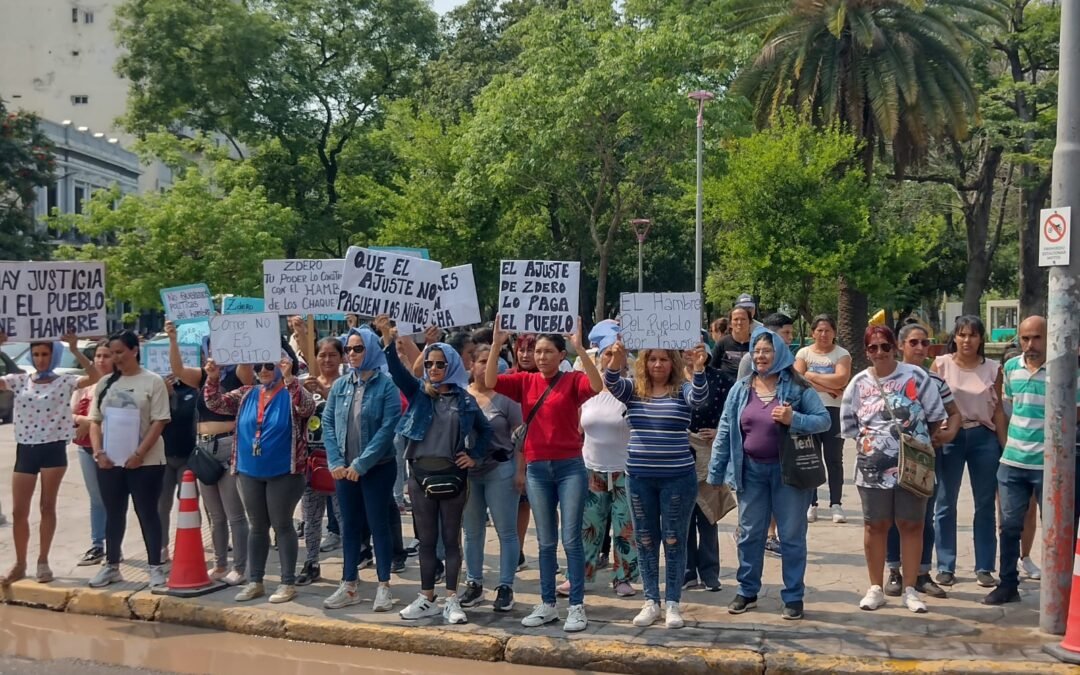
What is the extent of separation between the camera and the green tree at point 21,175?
3588cm

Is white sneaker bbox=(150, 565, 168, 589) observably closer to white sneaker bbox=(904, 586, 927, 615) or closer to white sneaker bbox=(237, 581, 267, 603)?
white sneaker bbox=(237, 581, 267, 603)

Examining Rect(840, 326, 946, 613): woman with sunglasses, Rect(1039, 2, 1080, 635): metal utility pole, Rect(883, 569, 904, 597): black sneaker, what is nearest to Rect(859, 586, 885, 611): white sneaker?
Rect(840, 326, 946, 613): woman with sunglasses

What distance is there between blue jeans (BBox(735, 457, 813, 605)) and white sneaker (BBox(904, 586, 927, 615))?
0.72 m

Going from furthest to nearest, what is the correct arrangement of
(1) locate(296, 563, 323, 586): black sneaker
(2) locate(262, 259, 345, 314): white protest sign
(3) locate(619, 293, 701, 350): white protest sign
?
(2) locate(262, 259, 345, 314): white protest sign < (1) locate(296, 563, 323, 586): black sneaker < (3) locate(619, 293, 701, 350): white protest sign

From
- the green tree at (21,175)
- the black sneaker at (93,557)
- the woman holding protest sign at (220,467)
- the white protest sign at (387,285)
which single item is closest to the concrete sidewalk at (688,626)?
the black sneaker at (93,557)

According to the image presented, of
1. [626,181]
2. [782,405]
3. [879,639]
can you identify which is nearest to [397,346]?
[782,405]

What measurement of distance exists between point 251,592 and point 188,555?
62 cm

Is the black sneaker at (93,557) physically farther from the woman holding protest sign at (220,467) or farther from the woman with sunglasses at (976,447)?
the woman with sunglasses at (976,447)

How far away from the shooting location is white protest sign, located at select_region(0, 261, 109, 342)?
8195 millimetres

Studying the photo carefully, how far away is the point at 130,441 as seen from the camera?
7.88 metres

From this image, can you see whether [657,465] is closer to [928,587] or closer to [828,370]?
[928,587]

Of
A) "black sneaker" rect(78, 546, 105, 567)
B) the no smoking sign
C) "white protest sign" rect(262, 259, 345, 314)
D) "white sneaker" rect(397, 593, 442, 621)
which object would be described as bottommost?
"black sneaker" rect(78, 546, 105, 567)

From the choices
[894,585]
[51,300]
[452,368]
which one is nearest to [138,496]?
[51,300]

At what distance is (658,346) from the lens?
6938 millimetres
